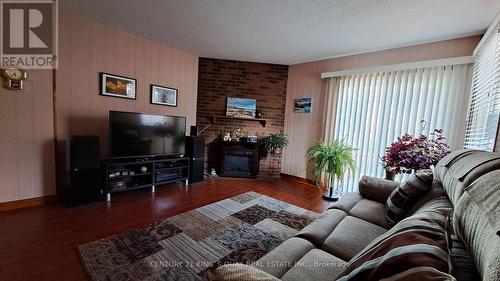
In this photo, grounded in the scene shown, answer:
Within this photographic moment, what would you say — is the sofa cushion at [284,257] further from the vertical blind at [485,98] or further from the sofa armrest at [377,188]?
Answer: the vertical blind at [485,98]

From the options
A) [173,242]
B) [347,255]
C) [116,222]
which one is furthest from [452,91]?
[116,222]

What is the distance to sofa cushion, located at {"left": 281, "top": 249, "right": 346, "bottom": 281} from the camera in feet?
3.18

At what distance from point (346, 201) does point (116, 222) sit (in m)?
2.46

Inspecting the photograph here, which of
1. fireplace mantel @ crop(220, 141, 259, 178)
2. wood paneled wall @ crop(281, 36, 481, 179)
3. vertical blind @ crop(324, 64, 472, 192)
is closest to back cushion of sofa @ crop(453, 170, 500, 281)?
vertical blind @ crop(324, 64, 472, 192)

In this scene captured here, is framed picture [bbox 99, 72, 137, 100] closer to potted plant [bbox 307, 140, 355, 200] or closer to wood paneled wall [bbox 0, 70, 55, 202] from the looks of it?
wood paneled wall [bbox 0, 70, 55, 202]

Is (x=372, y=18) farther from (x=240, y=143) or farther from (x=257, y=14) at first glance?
(x=240, y=143)

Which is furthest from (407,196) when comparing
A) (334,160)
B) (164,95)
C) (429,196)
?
(164,95)

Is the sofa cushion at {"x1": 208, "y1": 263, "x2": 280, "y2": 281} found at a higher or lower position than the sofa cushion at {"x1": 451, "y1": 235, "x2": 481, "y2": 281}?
lower

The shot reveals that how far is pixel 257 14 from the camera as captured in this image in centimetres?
250

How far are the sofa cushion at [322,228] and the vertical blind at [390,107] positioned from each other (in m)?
2.13

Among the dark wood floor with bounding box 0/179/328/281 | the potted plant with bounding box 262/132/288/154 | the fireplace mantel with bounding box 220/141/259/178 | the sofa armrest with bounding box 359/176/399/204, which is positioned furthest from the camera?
the fireplace mantel with bounding box 220/141/259/178

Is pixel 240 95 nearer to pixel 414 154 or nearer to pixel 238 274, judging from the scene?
pixel 414 154

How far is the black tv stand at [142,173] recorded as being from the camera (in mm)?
2836

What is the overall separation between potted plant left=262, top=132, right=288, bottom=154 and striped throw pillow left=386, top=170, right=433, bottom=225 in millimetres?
2804
